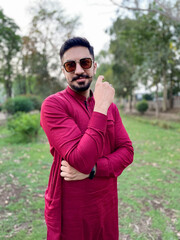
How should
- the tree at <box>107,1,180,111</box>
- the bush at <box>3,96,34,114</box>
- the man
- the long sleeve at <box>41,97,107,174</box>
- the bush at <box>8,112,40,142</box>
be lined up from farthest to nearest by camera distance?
the bush at <box>3,96,34,114</box>
the tree at <box>107,1,180,111</box>
the bush at <box>8,112,40,142</box>
the man
the long sleeve at <box>41,97,107,174</box>

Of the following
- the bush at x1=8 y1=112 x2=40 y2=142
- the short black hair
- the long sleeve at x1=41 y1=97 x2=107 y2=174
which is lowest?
the bush at x1=8 y1=112 x2=40 y2=142

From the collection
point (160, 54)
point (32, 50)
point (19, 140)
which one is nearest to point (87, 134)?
point (19, 140)

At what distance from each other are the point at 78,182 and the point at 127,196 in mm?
2970

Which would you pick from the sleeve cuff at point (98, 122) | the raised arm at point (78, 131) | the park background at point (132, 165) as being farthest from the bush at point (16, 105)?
the sleeve cuff at point (98, 122)

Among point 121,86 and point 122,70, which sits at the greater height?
point 122,70

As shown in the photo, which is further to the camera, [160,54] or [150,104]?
[150,104]

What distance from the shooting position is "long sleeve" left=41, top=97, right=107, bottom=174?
122 cm

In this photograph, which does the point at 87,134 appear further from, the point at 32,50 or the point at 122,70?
the point at 32,50

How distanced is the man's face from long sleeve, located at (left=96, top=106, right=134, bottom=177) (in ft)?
1.40

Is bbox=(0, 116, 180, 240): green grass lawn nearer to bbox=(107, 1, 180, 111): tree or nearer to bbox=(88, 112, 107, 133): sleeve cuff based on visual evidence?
bbox=(88, 112, 107, 133): sleeve cuff

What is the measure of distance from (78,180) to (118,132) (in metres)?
0.50

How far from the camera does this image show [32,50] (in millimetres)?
23375

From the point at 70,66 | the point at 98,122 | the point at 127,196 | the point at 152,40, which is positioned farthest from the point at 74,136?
the point at 152,40

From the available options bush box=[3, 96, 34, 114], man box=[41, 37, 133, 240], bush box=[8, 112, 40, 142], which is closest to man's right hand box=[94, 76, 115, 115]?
man box=[41, 37, 133, 240]
